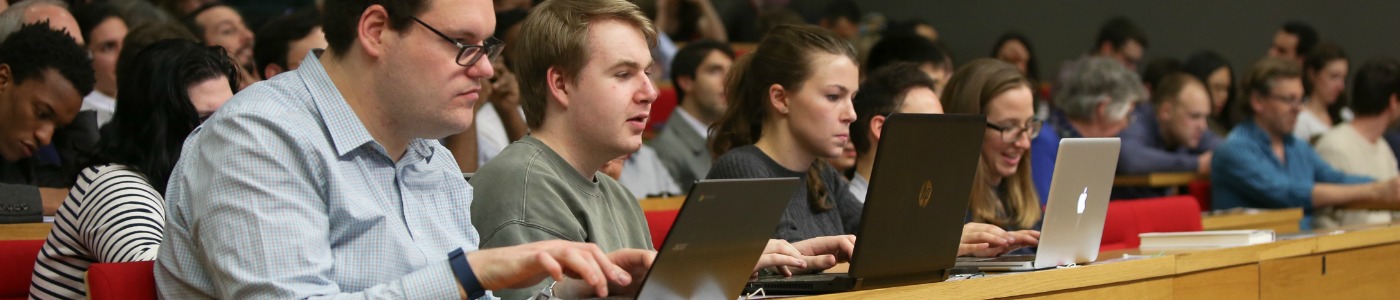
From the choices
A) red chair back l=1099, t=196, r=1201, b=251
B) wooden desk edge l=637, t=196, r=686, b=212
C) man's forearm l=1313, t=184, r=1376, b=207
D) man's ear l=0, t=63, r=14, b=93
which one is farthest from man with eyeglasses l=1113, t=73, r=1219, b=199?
man's ear l=0, t=63, r=14, b=93

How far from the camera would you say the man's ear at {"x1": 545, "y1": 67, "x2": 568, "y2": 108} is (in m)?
2.32

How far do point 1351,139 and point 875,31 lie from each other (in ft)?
11.3

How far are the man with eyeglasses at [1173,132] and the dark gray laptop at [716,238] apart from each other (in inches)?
165

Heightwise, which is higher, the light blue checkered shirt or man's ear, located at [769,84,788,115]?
man's ear, located at [769,84,788,115]

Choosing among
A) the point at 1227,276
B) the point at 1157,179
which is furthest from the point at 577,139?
the point at 1157,179

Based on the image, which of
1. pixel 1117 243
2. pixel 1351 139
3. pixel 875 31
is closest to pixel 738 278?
pixel 1117 243

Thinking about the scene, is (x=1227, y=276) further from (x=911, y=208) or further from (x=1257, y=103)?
(x=1257, y=103)

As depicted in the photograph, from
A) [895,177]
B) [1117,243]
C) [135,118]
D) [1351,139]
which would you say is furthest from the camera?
[1351,139]

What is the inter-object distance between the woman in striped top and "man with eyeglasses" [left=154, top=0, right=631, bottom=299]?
0.50m

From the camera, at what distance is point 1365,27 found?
8945mm

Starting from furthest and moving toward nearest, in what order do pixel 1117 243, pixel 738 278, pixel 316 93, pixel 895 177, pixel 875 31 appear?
1. pixel 875 31
2. pixel 1117 243
3. pixel 895 177
4. pixel 738 278
5. pixel 316 93

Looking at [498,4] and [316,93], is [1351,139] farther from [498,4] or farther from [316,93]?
[316,93]

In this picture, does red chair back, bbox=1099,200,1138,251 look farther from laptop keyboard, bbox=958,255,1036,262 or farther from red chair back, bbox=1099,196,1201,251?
laptop keyboard, bbox=958,255,1036,262

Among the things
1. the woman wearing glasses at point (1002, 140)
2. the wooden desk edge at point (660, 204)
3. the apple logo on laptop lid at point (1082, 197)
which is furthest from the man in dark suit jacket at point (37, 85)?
the apple logo on laptop lid at point (1082, 197)
